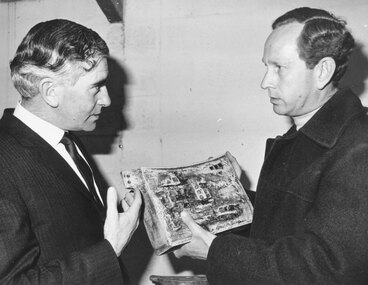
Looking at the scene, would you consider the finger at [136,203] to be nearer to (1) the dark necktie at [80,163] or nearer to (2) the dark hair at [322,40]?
(1) the dark necktie at [80,163]

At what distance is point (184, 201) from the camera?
1683mm

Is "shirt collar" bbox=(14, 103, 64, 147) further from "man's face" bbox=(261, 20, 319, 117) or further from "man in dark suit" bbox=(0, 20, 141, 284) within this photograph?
"man's face" bbox=(261, 20, 319, 117)

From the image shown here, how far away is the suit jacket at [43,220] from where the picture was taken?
4.44 ft

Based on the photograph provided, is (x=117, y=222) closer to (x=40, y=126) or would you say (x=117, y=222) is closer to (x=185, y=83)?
(x=40, y=126)

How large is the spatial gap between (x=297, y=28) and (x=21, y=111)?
3.35 feet

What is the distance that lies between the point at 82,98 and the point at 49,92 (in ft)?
0.40

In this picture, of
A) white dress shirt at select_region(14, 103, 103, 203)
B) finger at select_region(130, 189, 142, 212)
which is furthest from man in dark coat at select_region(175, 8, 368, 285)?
white dress shirt at select_region(14, 103, 103, 203)

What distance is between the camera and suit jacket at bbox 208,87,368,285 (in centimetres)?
128

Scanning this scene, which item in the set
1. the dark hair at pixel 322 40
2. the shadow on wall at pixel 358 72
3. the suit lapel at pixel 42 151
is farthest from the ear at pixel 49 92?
the shadow on wall at pixel 358 72

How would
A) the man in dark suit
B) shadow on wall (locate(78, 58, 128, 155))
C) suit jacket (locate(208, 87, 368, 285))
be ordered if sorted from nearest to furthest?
suit jacket (locate(208, 87, 368, 285)) → the man in dark suit → shadow on wall (locate(78, 58, 128, 155))

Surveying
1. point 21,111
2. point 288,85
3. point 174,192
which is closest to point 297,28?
point 288,85

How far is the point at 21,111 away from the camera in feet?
5.30

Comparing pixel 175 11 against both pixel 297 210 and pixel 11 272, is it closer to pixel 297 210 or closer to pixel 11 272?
pixel 297 210

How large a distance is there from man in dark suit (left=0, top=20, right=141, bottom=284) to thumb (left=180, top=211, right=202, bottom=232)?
0.17m
